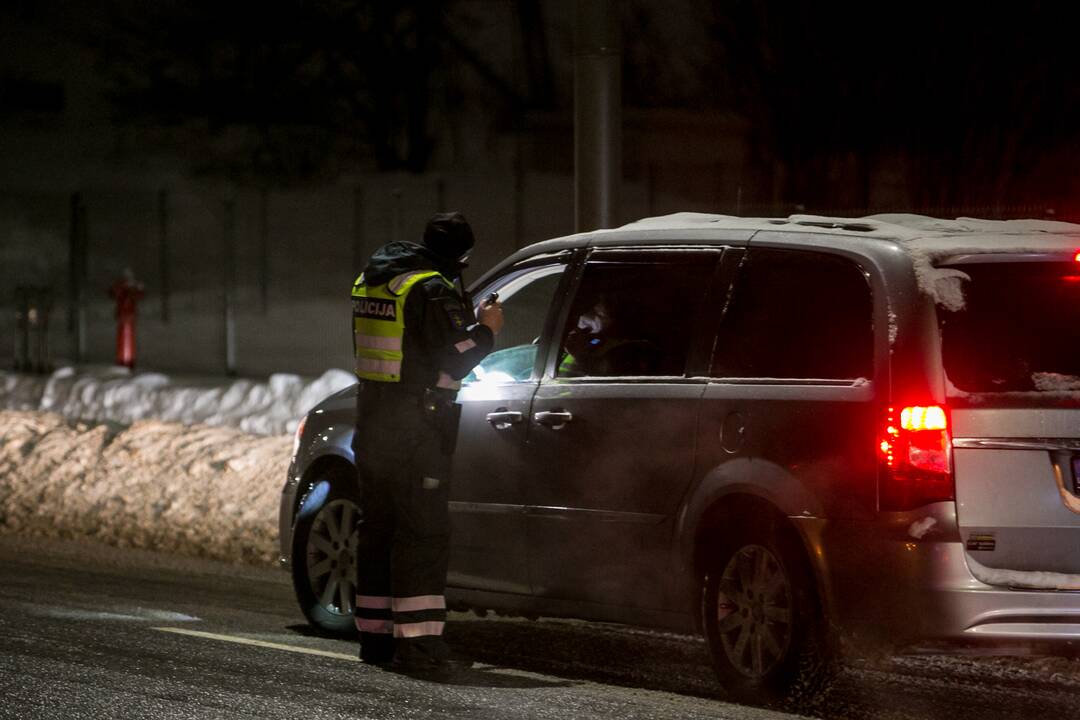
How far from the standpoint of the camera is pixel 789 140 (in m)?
26.5

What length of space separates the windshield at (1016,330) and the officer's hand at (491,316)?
1.95 metres

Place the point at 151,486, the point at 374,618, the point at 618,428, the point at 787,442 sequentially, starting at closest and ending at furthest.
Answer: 1. the point at 787,442
2. the point at 618,428
3. the point at 374,618
4. the point at 151,486

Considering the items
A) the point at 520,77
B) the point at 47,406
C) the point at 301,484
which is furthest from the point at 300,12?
the point at 301,484

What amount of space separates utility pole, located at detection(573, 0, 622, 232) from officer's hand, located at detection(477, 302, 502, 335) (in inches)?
137

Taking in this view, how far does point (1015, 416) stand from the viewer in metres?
6.80

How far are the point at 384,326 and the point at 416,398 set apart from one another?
308 millimetres

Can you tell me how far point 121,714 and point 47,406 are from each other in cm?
1283

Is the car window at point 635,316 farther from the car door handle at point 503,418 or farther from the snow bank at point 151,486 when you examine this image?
the snow bank at point 151,486

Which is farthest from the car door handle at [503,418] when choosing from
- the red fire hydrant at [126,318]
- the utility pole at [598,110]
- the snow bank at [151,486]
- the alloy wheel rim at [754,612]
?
the red fire hydrant at [126,318]

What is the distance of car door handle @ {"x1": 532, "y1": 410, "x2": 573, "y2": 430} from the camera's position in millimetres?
8055

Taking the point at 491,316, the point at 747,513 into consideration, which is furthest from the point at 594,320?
the point at 747,513

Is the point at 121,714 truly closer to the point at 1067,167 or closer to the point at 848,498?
the point at 848,498

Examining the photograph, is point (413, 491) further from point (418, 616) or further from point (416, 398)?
point (418, 616)

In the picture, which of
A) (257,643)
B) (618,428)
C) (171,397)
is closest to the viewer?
(618,428)
